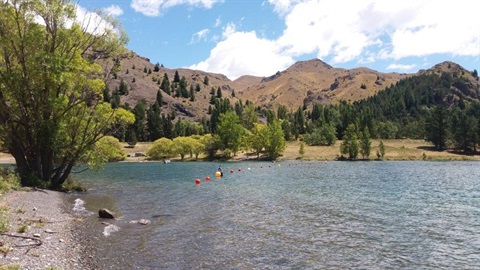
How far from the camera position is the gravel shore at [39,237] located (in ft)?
49.7

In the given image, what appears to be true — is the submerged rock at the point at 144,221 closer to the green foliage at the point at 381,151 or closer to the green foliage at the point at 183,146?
the green foliage at the point at 183,146

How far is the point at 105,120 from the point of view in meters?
41.4

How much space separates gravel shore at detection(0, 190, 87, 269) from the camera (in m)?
15.1

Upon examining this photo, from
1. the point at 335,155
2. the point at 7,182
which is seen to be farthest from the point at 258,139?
the point at 7,182

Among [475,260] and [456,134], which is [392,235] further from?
[456,134]

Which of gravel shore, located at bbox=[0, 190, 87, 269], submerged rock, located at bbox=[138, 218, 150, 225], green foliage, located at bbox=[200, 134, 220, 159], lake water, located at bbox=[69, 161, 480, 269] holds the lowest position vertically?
lake water, located at bbox=[69, 161, 480, 269]

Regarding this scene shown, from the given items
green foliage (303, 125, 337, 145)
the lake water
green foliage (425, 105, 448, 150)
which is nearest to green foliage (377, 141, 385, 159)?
green foliage (303, 125, 337, 145)

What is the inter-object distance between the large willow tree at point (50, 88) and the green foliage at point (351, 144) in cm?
10904

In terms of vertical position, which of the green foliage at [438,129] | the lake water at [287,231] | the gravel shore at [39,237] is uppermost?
the green foliage at [438,129]

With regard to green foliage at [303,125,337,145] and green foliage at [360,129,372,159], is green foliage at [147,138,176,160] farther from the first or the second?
green foliage at [360,129,372,159]

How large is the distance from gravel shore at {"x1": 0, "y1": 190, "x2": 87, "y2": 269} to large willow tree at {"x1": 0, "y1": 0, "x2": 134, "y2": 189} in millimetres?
9857

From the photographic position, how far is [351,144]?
138 m

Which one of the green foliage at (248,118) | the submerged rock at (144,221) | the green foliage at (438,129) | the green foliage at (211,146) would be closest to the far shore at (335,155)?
the green foliage at (211,146)

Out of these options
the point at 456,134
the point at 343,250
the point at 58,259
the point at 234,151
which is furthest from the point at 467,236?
the point at 456,134
